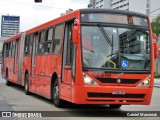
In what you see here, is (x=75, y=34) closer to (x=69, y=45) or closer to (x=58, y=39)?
(x=69, y=45)

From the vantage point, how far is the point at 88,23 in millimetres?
12852

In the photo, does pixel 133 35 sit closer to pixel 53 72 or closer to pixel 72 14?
pixel 72 14

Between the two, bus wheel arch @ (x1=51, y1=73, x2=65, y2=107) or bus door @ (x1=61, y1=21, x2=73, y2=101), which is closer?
bus door @ (x1=61, y1=21, x2=73, y2=101)

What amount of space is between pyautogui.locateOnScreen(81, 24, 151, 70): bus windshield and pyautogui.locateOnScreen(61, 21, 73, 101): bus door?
0.92 meters

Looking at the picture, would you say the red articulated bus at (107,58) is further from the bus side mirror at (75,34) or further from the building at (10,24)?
the building at (10,24)

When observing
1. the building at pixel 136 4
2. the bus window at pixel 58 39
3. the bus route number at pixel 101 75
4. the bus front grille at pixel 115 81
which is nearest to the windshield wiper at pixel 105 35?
the bus route number at pixel 101 75

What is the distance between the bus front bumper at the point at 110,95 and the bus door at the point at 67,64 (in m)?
0.68

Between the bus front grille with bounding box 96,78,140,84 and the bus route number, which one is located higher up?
the bus route number

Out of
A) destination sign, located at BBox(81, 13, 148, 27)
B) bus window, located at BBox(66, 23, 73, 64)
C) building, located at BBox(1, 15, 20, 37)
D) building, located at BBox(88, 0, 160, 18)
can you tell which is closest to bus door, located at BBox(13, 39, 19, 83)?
bus window, located at BBox(66, 23, 73, 64)

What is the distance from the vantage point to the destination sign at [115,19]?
1294 centimetres

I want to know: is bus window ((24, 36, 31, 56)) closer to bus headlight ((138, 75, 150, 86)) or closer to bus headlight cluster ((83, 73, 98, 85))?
bus headlight cluster ((83, 73, 98, 85))

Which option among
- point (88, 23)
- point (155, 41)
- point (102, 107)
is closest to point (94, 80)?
point (88, 23)

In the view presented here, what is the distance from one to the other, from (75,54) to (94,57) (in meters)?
0.57

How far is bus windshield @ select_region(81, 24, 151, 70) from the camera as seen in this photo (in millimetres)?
12625
